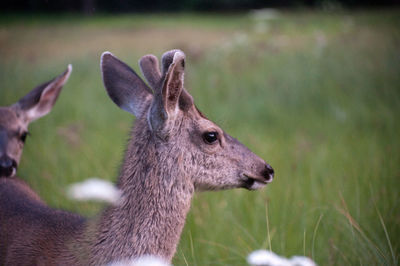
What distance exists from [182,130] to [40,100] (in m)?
2.09

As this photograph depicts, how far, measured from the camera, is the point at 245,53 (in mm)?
8984

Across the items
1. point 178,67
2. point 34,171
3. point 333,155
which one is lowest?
point 34,171

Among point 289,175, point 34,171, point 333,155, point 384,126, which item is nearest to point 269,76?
point 384,126

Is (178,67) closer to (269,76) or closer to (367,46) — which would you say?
(269,76)

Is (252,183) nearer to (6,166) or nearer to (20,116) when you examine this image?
(6,166)

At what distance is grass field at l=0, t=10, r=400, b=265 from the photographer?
3.18 m

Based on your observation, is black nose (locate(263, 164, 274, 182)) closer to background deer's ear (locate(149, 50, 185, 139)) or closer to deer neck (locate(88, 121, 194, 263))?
deer neck (locate(88, 121, 194, 263))

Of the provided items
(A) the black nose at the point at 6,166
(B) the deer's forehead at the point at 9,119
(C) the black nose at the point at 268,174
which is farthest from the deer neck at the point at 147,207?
(B) the deer's forehead at the point at 9,119

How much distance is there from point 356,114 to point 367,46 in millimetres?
2661

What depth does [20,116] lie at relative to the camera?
4156 mm

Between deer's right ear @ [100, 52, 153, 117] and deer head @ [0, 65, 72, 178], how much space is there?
39.7 inches

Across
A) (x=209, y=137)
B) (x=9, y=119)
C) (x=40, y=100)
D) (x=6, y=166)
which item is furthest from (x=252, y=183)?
(x=9, y=119)

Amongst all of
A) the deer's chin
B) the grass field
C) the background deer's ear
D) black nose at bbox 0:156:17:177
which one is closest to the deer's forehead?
black nose at bbox 0:156:17:177

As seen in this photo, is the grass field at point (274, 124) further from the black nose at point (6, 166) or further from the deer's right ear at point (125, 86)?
the deer's right ear at point (125, 86)
